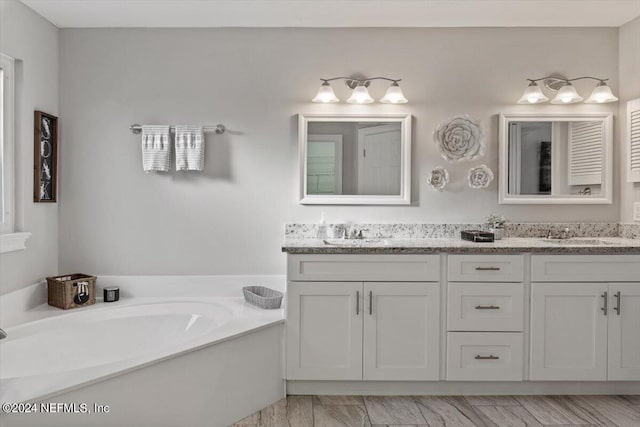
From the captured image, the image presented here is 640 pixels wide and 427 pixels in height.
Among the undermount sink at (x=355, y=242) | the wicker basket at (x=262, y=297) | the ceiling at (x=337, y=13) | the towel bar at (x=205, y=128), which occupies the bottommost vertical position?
the wicker basket at (x=262, y=297)

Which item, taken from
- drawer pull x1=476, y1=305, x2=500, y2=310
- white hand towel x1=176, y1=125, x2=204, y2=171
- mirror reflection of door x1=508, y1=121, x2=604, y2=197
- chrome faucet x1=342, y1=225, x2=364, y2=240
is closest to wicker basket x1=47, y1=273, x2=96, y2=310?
white hand towel x1=176, y1=125, x2=204, y2=171

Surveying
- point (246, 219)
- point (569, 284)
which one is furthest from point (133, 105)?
point (569, 284)

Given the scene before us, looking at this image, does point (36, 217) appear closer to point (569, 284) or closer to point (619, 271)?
point (569, 284)

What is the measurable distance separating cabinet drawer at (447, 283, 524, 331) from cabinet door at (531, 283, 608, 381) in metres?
0.12

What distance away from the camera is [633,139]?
305cm

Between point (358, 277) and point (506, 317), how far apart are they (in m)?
0.89

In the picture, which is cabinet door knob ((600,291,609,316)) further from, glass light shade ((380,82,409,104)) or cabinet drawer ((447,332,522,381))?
glass light shade ((380,82,409,104))

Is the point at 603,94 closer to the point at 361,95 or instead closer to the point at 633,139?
the point at 633,139

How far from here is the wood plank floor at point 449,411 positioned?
243 centimetres

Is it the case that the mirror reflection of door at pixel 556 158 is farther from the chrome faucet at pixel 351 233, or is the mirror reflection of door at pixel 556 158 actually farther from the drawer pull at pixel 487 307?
the chrome faucet at pixel 351 233

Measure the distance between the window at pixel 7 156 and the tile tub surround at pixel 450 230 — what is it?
64.8 inches

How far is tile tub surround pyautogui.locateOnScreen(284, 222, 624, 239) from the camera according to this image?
3205 millimetres

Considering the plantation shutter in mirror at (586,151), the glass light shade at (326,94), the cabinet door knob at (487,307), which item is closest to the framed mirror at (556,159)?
the plantation shutter in mirror at (586,151)

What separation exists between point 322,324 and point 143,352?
1039mm
